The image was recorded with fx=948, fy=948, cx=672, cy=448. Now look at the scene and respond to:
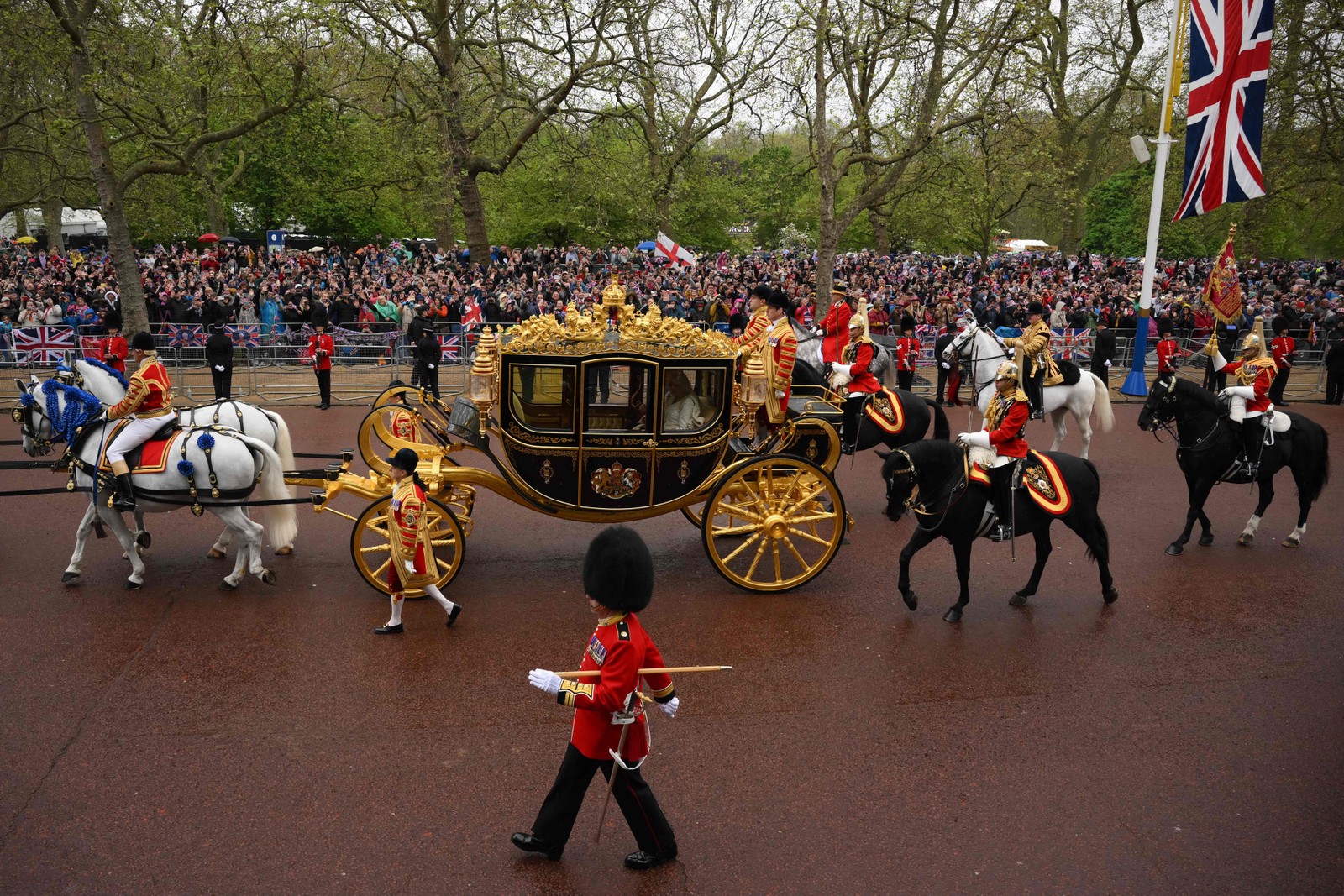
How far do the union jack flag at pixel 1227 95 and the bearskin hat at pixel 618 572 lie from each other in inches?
587

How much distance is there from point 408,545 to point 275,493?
1.93m

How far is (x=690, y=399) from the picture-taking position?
8.08 m

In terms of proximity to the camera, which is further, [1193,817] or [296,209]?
[296,209]

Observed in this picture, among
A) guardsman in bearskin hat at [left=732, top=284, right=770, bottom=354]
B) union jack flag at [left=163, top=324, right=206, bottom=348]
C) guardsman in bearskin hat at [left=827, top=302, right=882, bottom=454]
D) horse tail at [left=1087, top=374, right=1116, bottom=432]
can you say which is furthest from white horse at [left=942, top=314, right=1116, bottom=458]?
union jack flag at [left=163, top=324, right=206, bottom=348]

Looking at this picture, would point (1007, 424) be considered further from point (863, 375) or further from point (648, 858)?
point (648, 858)

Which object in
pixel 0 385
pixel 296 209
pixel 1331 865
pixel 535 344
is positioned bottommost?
pixel 1331 865

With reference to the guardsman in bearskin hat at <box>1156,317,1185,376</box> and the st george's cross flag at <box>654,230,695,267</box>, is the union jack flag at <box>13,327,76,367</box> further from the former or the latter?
the guardsman in bearskin hat at <box>1156,317,1185,376</box>

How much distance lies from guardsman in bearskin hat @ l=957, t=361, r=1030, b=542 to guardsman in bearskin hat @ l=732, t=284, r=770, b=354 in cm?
192

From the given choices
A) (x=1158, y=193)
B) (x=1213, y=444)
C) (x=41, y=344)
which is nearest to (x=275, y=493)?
(x=1213, y=444)

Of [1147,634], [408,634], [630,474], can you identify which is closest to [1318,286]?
[1147,634]

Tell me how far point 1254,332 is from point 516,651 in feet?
28.7

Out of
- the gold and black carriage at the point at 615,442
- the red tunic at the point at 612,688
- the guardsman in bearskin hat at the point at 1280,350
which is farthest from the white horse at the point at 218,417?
the guardsman in bearskin hat at the point at 1280,350

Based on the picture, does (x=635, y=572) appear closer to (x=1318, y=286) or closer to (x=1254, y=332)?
(x=1254, y=332)

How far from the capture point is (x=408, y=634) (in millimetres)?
7266
